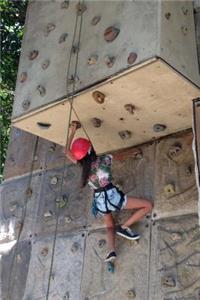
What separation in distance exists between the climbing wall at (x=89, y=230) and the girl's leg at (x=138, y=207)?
3.1 inches

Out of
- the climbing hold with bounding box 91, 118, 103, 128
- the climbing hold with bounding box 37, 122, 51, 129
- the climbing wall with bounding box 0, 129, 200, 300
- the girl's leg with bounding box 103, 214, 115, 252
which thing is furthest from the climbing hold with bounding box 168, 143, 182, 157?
the climbing hold with bounding box 37, 122, 51, 129

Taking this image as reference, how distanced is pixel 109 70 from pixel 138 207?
4.80ft

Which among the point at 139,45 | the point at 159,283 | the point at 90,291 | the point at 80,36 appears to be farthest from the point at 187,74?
the point at 90,291

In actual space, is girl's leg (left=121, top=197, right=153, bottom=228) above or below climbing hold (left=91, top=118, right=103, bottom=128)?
below

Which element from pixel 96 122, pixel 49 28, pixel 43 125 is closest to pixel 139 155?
pixel 96 122

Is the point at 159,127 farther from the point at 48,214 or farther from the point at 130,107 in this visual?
the point at 48,214

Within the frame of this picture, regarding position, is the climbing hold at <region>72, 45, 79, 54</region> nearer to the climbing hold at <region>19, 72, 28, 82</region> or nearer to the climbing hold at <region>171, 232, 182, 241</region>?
the climbing hold at <region>19, 72, 28, 82</region>

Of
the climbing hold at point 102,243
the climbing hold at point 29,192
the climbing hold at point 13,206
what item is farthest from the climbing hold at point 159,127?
the climbing hold at point 13,206

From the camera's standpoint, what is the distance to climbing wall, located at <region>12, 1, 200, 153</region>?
14.9ft

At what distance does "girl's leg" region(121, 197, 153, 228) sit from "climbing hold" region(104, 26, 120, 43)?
1630 millimetres

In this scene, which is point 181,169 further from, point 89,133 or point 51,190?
point 51,190

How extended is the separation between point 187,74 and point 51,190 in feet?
8.56

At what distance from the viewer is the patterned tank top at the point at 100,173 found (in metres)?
5.19

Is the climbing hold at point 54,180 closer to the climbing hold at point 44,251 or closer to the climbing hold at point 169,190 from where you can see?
the climbing hold at point 44,251
